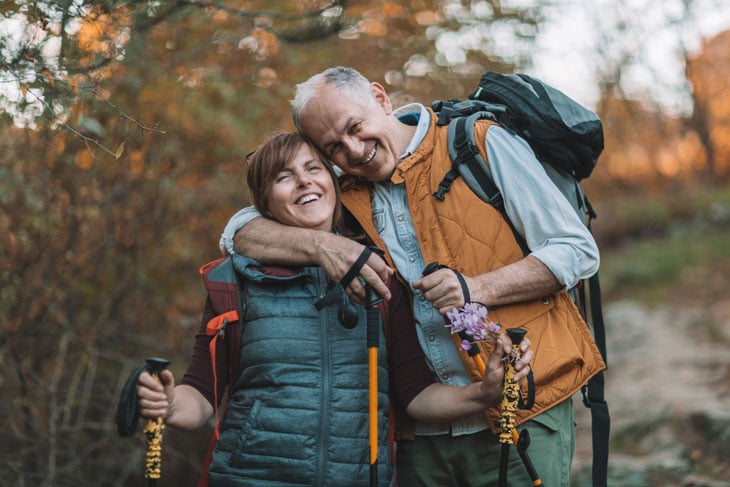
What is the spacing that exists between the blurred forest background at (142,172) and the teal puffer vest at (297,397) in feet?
3.24

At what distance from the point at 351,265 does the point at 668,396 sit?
4879 millimetres

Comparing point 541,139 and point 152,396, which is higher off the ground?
point 541,139

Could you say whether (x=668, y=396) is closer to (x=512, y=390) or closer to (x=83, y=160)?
(x=512, y=390)

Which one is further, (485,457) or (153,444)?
(485,457)

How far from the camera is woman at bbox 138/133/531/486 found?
2643 mm

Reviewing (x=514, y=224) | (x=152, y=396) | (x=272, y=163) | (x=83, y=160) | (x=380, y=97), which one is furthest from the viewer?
(x=83, y=160)

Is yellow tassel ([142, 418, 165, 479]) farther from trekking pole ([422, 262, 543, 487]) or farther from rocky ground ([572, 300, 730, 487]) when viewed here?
rocky ground ([572, 300, 730, 487])

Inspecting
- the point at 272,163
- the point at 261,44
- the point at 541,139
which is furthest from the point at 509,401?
the point at 261,44

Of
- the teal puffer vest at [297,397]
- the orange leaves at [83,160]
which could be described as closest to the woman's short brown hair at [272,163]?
the teal puffer vest at [297,397]

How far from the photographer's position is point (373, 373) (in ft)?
8.71

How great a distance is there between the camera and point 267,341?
2734 millimetres

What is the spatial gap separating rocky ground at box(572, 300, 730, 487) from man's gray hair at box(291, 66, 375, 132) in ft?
11.1

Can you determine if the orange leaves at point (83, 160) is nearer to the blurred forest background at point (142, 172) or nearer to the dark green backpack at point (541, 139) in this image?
the blurred forest background at point (142, 172)

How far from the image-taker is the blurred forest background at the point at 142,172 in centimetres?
373
